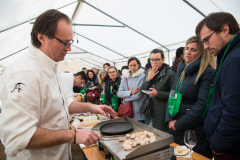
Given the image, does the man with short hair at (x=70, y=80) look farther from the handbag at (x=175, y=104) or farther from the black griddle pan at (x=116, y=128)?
the handbag at (x=175, y=104)

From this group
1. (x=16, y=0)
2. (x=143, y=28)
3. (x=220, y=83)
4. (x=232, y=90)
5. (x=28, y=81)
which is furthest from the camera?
(x=143, y=28)

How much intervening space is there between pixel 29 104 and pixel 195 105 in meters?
1.58

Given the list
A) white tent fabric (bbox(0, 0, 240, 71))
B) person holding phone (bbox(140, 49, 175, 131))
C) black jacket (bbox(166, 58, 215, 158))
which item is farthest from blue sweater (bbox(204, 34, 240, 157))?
white tent fabric (bbox(0, 0, 240, 71))

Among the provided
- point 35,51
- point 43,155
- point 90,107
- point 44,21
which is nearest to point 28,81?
point 35,51

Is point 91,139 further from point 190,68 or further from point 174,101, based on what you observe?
point 190,68

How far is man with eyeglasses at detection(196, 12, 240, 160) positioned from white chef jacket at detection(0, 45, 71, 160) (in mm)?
1227

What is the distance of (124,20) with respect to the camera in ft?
15.7

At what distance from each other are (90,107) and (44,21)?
0.90m

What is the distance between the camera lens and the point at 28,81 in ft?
2.96

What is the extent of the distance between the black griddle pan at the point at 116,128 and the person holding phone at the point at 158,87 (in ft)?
2.79

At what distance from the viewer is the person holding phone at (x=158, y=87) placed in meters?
2.29

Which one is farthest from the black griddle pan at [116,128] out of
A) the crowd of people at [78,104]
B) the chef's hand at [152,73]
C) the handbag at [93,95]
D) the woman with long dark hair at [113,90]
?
the handbag at [93,95]

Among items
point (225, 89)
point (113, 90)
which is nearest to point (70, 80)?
point (113, 90)

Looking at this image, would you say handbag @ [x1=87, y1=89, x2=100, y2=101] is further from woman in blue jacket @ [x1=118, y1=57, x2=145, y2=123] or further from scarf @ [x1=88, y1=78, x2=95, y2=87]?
woman in blue jacket @ [x1=118, y1=57, x2=145, y2=123]
